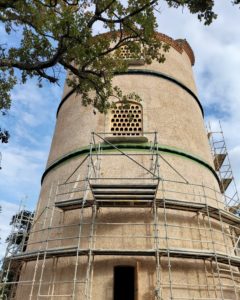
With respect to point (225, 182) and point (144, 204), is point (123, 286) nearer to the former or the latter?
point (144, 204)

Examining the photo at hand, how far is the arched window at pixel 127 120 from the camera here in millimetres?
11906

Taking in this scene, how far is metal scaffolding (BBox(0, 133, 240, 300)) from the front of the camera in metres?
8.77

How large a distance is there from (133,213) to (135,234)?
61 centimetres

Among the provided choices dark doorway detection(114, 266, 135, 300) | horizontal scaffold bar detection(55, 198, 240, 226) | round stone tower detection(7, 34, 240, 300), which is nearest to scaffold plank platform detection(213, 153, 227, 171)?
round stone tower detection(7, 34, 240, 300)

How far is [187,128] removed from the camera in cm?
1248

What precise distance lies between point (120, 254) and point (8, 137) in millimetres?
4087

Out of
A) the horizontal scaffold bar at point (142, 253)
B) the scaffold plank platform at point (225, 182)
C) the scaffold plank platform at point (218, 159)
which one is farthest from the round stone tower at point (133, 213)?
→ the scaffold plank platform at point (218, 159)

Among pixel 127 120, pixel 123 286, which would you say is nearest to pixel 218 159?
pixel 127 120

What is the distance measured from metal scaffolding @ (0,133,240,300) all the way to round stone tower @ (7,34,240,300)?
0.03 m

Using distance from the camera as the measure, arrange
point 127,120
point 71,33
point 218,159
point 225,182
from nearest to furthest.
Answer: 1. point 71,33
2. point 127,120
3. point 225,182
4. point 218,159

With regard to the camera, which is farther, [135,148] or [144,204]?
[135,148]

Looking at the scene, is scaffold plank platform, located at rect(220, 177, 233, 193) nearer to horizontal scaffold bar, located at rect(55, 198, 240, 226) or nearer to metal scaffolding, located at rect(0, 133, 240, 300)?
metal scaffolding, located at rect(0, 133, 240, 300)

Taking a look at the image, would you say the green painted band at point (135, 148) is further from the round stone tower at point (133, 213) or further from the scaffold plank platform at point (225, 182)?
the scaffold plank platform at point (225, 182)

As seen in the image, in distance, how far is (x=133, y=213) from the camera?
380 inches
